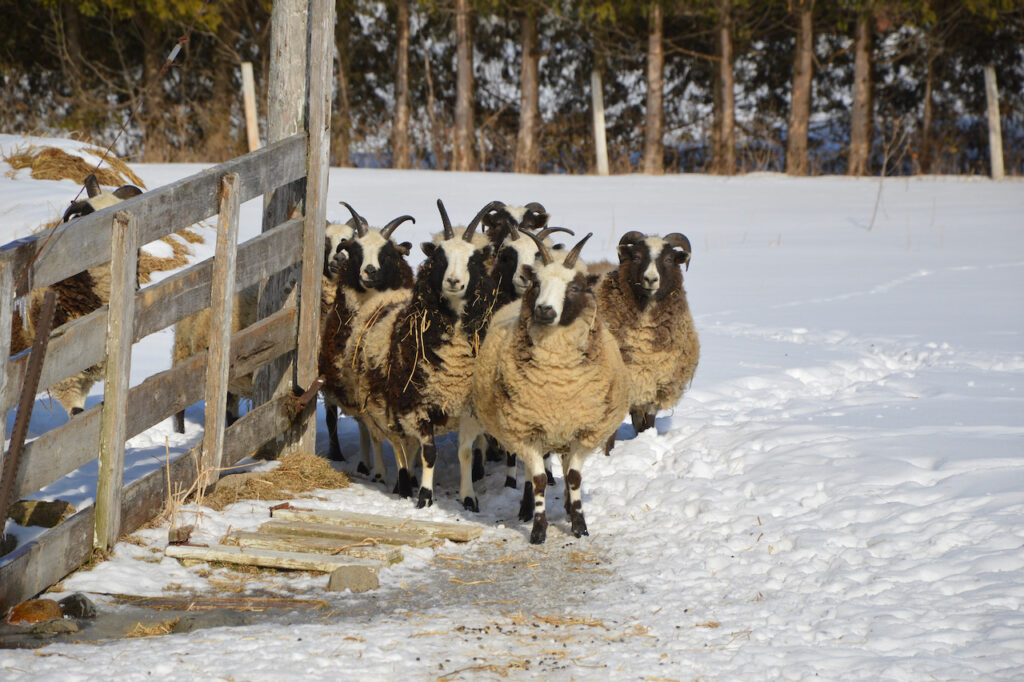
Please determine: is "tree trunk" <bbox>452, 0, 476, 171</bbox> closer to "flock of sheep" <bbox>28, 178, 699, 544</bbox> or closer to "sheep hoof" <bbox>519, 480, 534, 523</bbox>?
"flock of sheep" <bbox>28, 178, 699, 544</bbox>

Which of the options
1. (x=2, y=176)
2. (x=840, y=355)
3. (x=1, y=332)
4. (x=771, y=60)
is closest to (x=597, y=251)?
(x=840, y=355)

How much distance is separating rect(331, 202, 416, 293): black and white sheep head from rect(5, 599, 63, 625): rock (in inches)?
155

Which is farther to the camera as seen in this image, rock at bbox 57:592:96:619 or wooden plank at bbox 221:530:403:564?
wooden plank at bbox 221:530:403:564

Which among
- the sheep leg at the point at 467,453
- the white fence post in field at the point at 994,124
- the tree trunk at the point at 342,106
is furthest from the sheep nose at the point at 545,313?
the tree trunk at the point at 342,106

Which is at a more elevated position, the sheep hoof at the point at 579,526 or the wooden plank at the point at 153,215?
the wooden plank at the point at 153,215

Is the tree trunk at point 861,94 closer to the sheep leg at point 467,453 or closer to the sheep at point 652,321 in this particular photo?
the sheep at point 652,321

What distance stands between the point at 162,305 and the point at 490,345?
2135mm

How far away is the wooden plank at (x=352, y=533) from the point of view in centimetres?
618

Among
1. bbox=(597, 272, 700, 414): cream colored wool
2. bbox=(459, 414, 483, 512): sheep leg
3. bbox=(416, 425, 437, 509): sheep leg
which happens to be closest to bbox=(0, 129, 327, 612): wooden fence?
bbox=(416, 425, 437, 509): sheep leg

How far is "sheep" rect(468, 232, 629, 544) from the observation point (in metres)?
6.51

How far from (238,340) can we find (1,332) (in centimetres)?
244

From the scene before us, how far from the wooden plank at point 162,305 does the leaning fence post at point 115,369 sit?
75 mm

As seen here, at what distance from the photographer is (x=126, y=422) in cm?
574

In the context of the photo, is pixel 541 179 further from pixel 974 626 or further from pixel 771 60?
pixel 974 626
